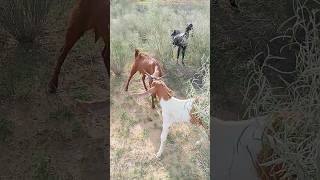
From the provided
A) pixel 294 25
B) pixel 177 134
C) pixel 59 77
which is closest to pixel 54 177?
pixel 59 77

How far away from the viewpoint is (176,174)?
2.60 m

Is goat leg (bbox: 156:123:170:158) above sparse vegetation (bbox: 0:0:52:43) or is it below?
below

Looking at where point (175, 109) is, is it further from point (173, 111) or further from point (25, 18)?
point (25, 18)

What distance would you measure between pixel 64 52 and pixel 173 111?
2.05 feet

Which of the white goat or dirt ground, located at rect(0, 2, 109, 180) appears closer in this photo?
dirt ground, located at rect(0, 2, 109, 180)

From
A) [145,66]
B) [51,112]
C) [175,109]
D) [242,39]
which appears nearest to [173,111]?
[175,109]

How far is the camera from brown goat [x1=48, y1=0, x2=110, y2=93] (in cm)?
249

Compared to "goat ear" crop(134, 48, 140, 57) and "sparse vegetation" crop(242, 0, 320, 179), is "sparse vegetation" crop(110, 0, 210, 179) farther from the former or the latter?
"sparse vegetation" crop(242, 0, 320, 179)

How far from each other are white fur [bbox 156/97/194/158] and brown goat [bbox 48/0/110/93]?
35 centimetres

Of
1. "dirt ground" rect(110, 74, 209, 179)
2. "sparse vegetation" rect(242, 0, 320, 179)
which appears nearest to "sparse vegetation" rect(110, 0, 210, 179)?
"dirt ground" rect(110, 74, 209, 179)

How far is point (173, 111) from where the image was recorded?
8.59ft

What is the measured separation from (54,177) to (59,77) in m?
0.49

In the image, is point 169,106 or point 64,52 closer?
point 64,52

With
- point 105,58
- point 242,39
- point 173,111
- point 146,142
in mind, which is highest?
Answer: point 242,39
